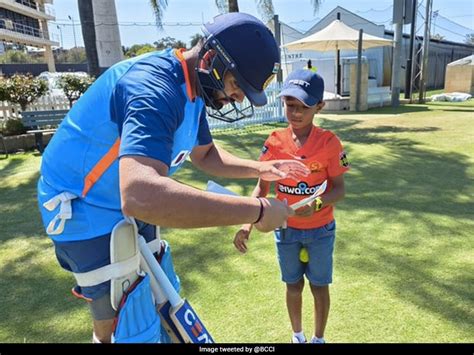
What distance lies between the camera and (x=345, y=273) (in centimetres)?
346

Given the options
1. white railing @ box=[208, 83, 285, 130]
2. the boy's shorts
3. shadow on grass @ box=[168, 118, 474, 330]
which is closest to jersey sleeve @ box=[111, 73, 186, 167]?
the boy's shorts

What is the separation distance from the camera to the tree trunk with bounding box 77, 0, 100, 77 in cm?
1072

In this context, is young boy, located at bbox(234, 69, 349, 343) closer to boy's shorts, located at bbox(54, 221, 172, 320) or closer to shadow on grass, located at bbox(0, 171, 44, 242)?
boy's shorts, located at bbox(54, 221, 172, 320)

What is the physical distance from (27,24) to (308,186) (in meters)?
59.5

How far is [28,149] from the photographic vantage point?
9.38 metres

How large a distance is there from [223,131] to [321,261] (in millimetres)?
9135

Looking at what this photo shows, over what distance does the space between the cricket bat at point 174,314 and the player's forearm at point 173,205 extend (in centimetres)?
58

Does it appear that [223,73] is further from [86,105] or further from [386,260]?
[386,260]

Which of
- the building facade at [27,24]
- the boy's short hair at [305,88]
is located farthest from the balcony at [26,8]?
the boy's short hair at [305,88]

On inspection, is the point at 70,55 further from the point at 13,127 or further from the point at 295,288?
the point at 295,288

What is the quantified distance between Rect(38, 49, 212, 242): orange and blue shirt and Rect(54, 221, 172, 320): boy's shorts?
0.04 meters

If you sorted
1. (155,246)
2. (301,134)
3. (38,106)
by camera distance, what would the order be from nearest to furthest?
1. (155,246)
2. (301,134)
3. (38,106)

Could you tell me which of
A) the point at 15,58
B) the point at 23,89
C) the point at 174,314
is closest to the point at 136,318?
the point at 174,314

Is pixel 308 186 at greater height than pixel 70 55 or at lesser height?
lesser
